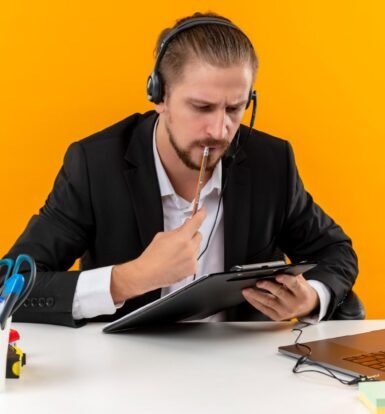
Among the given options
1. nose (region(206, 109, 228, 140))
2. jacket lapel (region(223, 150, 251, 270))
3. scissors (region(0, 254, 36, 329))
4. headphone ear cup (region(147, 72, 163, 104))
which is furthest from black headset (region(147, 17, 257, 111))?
scissors (region(0, 254, 36, 329))

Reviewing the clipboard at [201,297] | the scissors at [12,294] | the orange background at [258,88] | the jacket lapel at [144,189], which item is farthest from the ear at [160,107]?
the scissors at [12,294]

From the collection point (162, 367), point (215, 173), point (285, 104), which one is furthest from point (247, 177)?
point (162, 367)

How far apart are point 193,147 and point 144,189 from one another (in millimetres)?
184

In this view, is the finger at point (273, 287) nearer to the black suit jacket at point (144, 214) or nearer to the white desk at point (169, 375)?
the white desk at point (169, 375)

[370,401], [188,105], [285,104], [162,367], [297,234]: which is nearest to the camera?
[370,401]

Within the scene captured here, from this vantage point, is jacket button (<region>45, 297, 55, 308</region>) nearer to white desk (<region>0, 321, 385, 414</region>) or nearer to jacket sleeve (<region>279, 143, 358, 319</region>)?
white desk (<region>0, 321, 385, 414</region>)

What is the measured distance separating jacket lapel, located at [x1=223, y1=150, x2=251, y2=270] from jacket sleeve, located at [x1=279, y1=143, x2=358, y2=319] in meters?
0.14

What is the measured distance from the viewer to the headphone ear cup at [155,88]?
6.38ft

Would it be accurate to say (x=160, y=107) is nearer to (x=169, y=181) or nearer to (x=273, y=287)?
(x=169, y=181)

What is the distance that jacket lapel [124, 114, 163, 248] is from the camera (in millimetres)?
2012

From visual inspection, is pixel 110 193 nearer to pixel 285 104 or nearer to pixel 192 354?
pixel 192 354

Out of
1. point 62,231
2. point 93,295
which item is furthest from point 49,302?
point 62,231

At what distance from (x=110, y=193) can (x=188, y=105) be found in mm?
316

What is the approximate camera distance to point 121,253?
2.04 m
